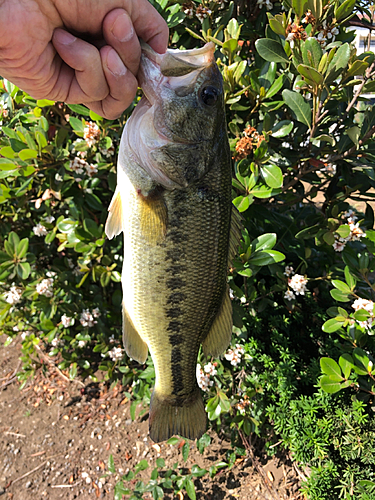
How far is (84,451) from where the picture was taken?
349 centimetres

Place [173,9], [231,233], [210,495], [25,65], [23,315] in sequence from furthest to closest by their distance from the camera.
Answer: [23,315], [210,495], [173,9], [231,233], [25,65]

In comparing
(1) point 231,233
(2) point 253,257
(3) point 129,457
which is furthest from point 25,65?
(3) point 129,457

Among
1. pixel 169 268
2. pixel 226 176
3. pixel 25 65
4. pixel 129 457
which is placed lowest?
pixel 129 457

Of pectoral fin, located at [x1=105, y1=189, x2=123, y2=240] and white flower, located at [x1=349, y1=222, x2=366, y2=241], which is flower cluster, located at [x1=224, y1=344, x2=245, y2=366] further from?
pectoral fin, located at [x1=105, y1=189, x2=123, y2=240]

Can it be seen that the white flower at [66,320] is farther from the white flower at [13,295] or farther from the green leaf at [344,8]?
the green leaf at [344,8]

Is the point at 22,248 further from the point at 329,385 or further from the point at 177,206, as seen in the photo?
the point at 329,385

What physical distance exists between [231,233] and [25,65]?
1181 millimetres

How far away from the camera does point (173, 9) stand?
2227mm

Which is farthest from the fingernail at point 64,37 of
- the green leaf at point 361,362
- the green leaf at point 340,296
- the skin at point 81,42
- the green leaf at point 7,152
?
the green leaf at point 361,362

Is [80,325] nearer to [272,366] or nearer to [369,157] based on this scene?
[272,366]

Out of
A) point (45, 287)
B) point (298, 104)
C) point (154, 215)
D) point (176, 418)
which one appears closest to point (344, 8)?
point (298, 104)

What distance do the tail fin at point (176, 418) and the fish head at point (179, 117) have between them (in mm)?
1243

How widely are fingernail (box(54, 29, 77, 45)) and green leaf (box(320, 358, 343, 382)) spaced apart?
2.33 m

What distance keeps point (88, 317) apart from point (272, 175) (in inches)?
82.3
